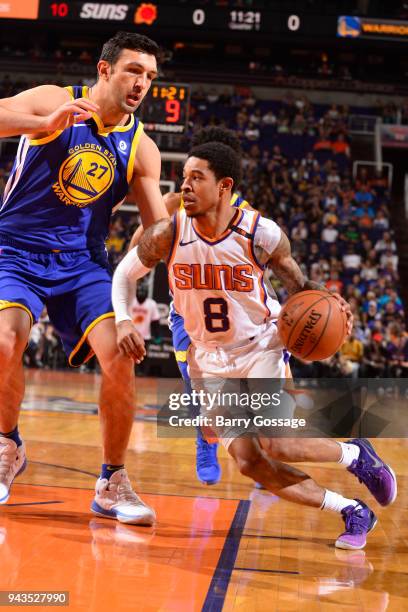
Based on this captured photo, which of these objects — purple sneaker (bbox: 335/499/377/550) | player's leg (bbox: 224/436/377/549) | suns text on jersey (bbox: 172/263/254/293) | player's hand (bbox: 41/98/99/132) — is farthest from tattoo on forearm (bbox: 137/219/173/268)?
purple sneaker (bbox: 335/499/377/550)

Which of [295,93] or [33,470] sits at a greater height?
[295,93]

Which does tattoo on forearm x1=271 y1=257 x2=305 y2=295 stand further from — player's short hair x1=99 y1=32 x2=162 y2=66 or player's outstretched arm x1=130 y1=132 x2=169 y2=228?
player's short hair x1=99 y1=32 x2=162 y2=66

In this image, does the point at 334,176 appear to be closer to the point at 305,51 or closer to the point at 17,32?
the point at 305,51

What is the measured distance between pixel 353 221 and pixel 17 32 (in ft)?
44.9

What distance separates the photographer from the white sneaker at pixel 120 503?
4.16 m

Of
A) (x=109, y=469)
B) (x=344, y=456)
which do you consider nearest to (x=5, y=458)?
(x=109, y=469)

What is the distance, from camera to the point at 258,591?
10.4 ft

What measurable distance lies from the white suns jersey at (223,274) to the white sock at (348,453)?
→ 29.9 inches

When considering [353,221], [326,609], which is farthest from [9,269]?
[353,221]

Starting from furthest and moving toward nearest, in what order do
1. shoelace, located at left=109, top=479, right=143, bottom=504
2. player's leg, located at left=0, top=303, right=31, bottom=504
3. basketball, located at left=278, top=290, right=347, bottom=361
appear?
shoelace, located at left=109, top=479, right=143, bottom=504 < player's leg, located at left=0, top=303, right=31, bottom=504 < basketball, located at left=278, top=290, right=347, bottom=361

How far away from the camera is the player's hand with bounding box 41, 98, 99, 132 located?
3699 mm

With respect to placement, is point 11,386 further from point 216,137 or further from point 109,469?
point 216,137

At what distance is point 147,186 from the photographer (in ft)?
14.4

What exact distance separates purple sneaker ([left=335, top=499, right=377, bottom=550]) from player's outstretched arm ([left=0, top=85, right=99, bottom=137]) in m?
2.38
